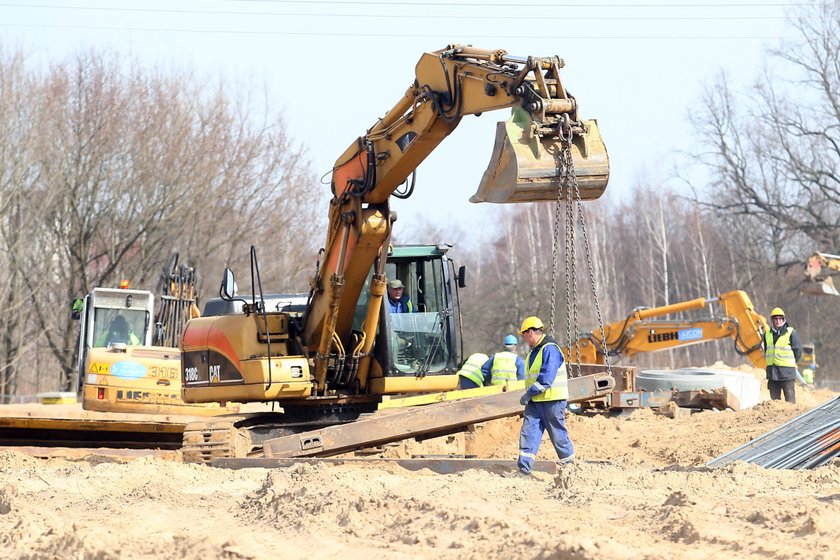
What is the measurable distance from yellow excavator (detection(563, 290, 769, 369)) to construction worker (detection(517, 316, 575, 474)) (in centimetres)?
927

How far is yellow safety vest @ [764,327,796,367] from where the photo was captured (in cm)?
1628

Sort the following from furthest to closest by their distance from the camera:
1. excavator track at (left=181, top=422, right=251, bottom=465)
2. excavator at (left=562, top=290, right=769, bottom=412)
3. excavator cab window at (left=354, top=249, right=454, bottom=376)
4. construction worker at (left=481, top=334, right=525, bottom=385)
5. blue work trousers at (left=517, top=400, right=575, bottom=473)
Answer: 1. excavator at (left=562, top=290, right=769, bottom=412)
2. construction worker at (left=481, top=334, right=525, bottom=385)
3. excavator cab window at (left=354, top=249, right=454, bottom=376)
4. excavator track at (left=181, top=422, right=251, bottom=465)
5. blue work trousers at (left=517, top=400, right=575, bottom=473)

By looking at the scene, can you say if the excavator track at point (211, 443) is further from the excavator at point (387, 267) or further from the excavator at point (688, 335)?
the excavator at point (688, 335)

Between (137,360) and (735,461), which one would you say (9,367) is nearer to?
(137,360)

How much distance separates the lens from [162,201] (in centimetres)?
3312

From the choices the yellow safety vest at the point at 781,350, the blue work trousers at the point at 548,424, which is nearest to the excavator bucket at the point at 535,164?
the blue work trousers at the point at 548,424

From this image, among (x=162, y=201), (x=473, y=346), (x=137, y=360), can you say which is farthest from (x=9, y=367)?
(x=137, y=360)

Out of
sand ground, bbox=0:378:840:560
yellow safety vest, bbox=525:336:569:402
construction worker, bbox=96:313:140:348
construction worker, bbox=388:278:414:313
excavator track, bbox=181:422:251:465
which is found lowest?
sand ground, bbox=0:378:840:560

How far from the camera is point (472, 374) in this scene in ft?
50.8

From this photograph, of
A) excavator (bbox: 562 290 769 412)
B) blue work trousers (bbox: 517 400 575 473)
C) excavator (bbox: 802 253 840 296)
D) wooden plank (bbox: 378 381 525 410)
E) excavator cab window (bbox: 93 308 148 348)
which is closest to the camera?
blue work trousers (bbox: 517 400 575 473)

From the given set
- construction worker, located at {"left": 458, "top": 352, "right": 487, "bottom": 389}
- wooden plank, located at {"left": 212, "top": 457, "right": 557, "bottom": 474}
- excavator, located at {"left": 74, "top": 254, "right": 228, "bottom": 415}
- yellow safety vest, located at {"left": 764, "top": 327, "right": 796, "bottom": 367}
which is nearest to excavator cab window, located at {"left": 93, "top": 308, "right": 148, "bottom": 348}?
excavator, located at {"left": 74, "top": 254, "right": 228, "bottom": 415}

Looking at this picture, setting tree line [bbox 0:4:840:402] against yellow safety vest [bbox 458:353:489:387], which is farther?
tree line [bbox 0:4:840:402]

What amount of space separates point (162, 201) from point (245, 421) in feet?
72.3

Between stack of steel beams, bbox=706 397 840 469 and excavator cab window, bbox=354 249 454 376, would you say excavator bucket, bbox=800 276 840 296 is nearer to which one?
stack of steel beams, bbox=706 397 840 469
